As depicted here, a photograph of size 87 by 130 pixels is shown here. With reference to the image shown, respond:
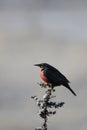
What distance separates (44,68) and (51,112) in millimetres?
5884

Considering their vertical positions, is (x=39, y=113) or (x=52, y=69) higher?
(x=52, y=69)

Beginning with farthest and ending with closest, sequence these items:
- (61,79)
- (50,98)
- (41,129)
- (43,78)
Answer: (43,78)
(61,79)
(50,98)
(41,129)

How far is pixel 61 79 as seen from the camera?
17.0 metres

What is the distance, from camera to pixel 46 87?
600 inches

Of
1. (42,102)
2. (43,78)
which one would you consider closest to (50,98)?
(42,102)

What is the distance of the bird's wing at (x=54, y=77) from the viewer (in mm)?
17031

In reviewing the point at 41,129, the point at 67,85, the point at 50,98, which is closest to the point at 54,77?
the point at 67,85

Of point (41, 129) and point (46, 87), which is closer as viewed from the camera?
point (41, 129)

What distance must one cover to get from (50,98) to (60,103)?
2.81ft

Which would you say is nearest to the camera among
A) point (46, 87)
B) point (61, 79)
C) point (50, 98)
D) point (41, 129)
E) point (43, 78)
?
point (41, 129)

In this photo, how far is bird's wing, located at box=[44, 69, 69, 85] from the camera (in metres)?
17.0

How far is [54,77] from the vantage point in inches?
687

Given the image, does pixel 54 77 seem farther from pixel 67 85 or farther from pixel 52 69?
pixel 67 85

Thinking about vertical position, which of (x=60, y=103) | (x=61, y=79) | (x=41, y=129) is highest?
(x=61, y=79)
